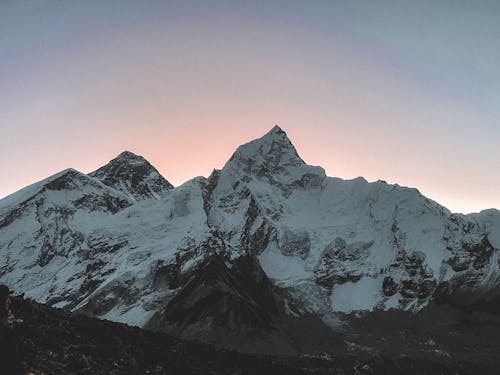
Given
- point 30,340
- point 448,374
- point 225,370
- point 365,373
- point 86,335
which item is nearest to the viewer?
point 30,340

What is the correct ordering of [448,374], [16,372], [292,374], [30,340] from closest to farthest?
[16,372] < [30,340] < [292,374] < [448,374]

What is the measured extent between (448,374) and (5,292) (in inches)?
6566

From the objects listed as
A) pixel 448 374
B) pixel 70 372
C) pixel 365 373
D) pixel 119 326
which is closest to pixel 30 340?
pixel 70 372

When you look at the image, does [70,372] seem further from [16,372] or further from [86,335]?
[86,335]

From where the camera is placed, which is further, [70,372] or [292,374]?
[292,374]

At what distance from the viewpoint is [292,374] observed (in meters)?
92.1

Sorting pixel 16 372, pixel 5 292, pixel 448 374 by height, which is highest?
pixel 5 292

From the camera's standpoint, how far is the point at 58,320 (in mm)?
71562

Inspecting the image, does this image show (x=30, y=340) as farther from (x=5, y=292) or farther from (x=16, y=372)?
A: (x=16, y=372)

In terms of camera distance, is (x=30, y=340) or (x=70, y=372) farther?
(x=30, y=340)

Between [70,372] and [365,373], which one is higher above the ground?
[70,372]

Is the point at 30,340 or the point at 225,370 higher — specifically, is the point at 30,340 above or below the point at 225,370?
above

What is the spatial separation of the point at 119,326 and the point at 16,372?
112 ft

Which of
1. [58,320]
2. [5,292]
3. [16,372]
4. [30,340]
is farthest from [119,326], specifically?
[16,372]
